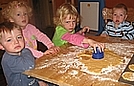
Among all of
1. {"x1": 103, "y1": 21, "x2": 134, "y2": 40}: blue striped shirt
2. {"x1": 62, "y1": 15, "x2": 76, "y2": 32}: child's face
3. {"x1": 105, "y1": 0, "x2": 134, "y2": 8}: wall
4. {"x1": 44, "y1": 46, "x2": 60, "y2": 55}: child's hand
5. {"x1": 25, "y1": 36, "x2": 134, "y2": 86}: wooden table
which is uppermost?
{"x1": 105, "y1": 0, "x2": 134, "y2": 8}: wall

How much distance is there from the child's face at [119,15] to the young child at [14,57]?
3.26 ft

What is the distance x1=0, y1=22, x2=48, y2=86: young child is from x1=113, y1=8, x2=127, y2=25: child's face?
3.26 feet

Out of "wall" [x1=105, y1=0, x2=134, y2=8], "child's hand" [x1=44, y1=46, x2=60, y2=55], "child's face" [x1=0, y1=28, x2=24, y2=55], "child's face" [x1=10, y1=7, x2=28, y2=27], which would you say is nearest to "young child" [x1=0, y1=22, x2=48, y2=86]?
"child's face" [x1=0, y1=28, x2=24, y2=55]

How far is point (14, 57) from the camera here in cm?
113

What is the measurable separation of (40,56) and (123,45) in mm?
566

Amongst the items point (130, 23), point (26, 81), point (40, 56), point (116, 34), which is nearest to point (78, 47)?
point (40, 56)

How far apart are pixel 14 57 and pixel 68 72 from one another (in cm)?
32

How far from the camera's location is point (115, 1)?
3502mm

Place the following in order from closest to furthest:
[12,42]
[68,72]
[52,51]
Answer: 1. [68,72]
2. [12,42]
3. [52,51]

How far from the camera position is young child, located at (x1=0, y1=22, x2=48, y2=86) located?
112cm

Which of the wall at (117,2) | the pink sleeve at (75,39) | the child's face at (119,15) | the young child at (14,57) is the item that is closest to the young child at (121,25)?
the child's face at (119,15)

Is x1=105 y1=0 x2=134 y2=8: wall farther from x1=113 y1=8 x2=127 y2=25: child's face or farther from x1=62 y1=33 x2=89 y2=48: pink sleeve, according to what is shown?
x1=62 y1=33 x2=89 y2=48: pink sleeve

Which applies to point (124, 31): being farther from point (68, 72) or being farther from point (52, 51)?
point (68, 72)

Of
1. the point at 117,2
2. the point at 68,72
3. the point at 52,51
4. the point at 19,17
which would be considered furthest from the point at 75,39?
the point at 117,2
